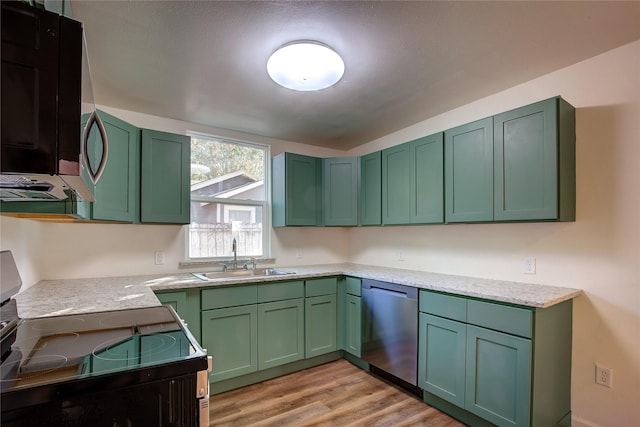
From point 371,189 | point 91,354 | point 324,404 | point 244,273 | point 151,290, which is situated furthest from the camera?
point 371,189

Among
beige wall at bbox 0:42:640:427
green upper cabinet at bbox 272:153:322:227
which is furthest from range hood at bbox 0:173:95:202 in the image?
green upper cabinet at bbox 272:153:322:227

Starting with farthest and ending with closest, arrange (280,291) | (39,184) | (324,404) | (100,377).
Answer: (280,291) → (324,404) → (100,377) → (39,184)

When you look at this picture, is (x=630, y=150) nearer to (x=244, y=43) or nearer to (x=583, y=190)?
(x=583, y=190)

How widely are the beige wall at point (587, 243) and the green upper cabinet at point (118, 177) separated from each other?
0.41m

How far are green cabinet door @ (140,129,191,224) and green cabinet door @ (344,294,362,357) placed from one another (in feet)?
5.51

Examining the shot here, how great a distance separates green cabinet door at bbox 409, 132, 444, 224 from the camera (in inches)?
104

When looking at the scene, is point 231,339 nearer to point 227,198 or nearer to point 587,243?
point 227,198

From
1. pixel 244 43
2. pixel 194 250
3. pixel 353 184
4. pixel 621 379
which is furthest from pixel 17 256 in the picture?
pixel 621 379

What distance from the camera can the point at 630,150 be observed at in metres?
1.90

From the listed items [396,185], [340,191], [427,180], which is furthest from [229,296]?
[427,180]

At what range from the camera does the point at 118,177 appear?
2.39 m

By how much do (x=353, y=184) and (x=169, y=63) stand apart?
2.07m

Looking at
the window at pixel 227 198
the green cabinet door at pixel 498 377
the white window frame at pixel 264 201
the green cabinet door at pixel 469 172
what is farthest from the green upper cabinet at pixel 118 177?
the green cabinet door at pixel 498 377

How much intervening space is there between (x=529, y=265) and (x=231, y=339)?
2338 mm
